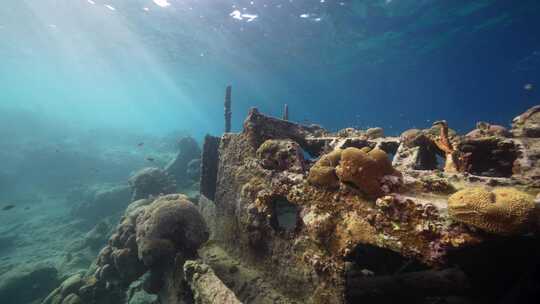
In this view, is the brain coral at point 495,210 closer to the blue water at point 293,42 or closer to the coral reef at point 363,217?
the coral reef at point 363,217

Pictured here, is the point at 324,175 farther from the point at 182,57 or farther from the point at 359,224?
the point at 182,57

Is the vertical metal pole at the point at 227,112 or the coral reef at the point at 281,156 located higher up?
the vertical metal pole at the point at 227,112

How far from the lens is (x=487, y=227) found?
2.35m

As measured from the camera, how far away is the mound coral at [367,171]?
11.0 ft

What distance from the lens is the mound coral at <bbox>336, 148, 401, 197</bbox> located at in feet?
11.0

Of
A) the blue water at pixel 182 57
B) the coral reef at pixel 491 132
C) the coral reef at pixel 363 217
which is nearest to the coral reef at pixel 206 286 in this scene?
the coral reef at pixel 363 217

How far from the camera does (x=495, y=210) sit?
7.63 ft

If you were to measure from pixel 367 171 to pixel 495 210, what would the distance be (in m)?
1.31

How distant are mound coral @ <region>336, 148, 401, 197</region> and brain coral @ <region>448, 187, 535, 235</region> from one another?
3.01ft

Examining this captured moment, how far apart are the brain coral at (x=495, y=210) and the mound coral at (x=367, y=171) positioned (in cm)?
92

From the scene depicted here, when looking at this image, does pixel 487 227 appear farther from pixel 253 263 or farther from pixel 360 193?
pixel 253 263

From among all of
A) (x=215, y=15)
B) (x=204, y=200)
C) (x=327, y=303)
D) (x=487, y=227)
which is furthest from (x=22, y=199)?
(x=487, y=227)

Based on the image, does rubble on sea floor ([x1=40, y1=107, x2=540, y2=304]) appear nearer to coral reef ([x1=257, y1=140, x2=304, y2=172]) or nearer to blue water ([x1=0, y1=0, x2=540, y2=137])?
coral reef ([x1=257, y1=140, x2=304, y2=172])

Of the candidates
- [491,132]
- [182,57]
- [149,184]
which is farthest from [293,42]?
[491,132]
